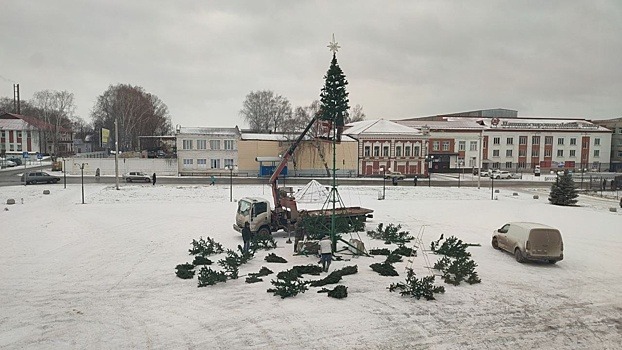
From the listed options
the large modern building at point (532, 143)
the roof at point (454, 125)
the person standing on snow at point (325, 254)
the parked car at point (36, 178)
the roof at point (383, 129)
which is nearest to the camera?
the person standing on snow at point (325, 254)

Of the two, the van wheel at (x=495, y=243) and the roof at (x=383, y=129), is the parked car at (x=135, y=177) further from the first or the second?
the van wheel at (x=495, y=243)

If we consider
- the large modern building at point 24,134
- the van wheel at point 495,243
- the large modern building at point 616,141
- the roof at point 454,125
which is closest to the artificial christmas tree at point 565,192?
the van wheel at point 495,243

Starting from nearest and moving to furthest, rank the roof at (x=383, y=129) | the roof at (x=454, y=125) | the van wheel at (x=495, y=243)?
the van wheel at (x=495, y=243)
the roof at (x=383, y=129)
the roof at (x=454, y=125)

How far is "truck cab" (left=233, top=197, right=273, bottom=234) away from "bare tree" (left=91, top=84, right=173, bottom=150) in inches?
2607

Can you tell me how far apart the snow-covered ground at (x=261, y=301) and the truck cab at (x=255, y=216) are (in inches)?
37.2

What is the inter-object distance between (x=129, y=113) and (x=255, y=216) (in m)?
73.5

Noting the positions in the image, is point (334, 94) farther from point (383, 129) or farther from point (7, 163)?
point (7, 163)

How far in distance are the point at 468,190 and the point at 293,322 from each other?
39673 mm

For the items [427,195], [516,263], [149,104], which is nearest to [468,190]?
[427,195]

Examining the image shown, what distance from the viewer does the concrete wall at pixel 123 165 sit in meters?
60.2

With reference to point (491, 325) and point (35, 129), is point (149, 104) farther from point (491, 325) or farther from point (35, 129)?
point (491, 325)

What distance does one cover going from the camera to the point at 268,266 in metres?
16.8

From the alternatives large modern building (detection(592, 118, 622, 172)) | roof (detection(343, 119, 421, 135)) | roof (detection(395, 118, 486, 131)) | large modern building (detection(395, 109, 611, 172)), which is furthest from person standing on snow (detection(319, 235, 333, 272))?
large modern building (detection(592, 118, 622, 172))

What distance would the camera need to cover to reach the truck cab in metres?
21.3
